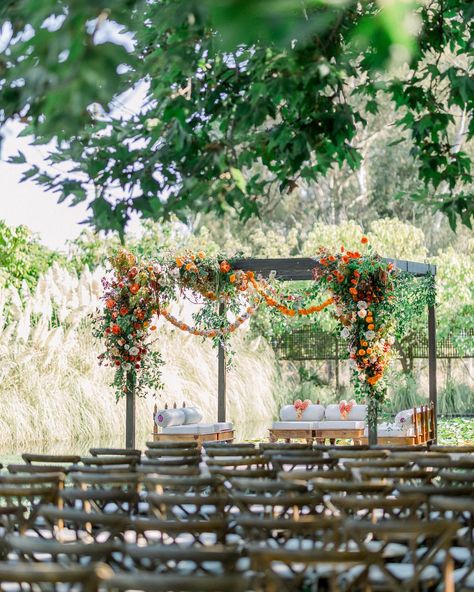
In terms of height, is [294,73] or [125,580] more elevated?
[294,73]

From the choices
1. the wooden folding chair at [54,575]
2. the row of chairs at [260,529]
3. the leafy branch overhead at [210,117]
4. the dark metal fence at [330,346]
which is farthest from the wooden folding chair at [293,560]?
the dark metal fence at [330,346]

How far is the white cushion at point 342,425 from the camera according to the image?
16156mm

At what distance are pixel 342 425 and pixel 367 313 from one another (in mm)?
3072

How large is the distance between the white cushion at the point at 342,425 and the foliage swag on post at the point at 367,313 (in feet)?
8.17

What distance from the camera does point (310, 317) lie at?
25.5 metres

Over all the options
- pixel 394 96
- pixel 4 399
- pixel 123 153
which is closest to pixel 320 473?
pixel 123 153

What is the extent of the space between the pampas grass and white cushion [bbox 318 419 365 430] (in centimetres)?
277

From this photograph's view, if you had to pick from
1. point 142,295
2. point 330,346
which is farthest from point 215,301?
point 330,346

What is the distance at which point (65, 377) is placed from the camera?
18.0 m

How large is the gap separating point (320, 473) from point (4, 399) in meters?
10.5

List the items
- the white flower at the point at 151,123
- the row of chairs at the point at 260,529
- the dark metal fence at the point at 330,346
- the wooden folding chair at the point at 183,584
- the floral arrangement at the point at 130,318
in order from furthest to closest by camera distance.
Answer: the dark metal fence at the point at 330,346
the floral arrangement at the point at 130,318
the white flower at the point at 151,123
the row of chairs at the point at 260,529
the wooden folding chair at the point at 183,584

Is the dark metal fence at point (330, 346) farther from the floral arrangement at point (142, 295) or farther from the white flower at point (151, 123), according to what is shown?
the white flower at point (151, 123)

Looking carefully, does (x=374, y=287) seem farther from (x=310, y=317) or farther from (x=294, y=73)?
(x=310, y=317)

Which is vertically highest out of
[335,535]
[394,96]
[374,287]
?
[394,96]
